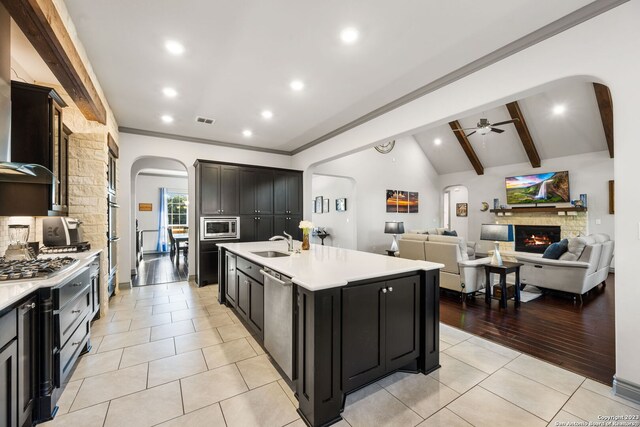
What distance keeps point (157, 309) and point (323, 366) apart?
3.06 meters

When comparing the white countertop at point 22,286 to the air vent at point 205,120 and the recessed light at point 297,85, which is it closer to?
the recessed light at point 297,85

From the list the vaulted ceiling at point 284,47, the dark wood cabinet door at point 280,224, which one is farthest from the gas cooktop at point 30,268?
the dark wood cabinet door at point 280,224

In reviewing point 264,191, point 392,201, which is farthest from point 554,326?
point 392,201

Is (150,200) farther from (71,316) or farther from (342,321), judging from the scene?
(342,321)

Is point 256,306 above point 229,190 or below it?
below

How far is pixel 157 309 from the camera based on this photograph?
3.77 meters

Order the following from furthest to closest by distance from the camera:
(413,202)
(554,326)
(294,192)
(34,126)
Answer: (413,202) → (294,192) → (554,326) → (34,126)

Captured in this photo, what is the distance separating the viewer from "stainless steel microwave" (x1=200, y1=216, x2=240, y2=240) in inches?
198

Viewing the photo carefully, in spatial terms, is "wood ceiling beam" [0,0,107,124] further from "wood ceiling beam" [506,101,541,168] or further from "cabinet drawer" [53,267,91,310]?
"wood ceiling beam" [506,101,541,168]

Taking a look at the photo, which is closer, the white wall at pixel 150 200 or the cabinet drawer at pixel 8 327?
the cabinet drawer at pixel 8 327

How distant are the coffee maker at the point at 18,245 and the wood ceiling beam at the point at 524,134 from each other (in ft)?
26.8

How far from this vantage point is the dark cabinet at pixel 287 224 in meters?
5.81

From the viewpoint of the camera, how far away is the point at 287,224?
597 cm

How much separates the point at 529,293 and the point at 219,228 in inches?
217
